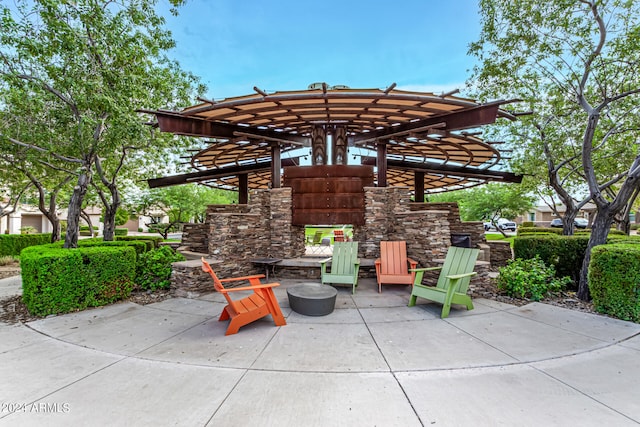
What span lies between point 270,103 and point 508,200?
16962 millimetres

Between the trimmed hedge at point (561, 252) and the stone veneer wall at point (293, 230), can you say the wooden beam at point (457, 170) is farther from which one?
the trimmed hedge at point (561, 252)

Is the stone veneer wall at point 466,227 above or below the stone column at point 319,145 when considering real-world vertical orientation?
below

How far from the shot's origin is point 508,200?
17203 mm

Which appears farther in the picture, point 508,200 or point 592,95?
point 508,200

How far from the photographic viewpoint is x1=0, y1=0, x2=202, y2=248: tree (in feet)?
17.7

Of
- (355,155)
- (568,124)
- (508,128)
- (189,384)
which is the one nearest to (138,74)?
(189,384)

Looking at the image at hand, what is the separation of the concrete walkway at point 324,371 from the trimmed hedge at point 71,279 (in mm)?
331

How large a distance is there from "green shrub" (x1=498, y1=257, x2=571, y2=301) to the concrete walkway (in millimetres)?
941

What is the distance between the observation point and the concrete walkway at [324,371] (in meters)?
2.22

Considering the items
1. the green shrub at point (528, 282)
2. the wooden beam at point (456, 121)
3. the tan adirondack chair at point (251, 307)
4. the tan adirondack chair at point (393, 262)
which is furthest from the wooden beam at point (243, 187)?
the green shrub at point (528, 282)

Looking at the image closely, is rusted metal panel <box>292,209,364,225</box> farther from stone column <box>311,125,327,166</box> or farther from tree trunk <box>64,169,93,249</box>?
tree trunk <box>64,169,93,249</box>

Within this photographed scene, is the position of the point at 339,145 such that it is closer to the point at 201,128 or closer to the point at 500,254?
the point at 201,128

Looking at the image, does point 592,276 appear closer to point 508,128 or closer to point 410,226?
point 410,226

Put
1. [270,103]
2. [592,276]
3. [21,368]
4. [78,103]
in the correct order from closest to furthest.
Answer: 1. [21,368]
2. [592,276]
3. [78,103]
4. [270,103]
